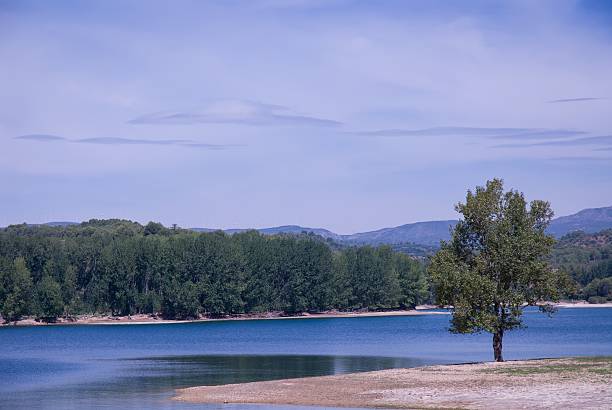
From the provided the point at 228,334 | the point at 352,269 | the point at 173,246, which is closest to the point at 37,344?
the point at 228,334

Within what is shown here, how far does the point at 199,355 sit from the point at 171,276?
81.5 m

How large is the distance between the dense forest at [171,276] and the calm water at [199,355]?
2229cm

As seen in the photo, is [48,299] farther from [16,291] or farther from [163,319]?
[163,319]

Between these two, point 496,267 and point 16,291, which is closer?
point 496,267

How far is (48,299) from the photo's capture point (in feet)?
491

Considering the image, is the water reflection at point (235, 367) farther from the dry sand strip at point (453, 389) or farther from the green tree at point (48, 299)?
the green tree at point (48, 299)

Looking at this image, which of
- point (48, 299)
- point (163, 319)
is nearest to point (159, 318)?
point (163, 319)

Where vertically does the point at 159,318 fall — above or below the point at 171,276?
below

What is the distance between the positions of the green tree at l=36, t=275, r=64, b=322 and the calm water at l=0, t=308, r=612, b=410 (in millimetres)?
20203

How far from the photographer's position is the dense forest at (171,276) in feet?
495

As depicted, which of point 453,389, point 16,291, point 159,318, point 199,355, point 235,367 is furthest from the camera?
point 159,318

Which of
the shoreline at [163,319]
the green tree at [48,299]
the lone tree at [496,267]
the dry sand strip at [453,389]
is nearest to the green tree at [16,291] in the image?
the green tree at [48,299]

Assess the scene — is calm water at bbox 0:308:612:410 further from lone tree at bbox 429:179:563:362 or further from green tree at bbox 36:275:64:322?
green tree at bbox 36:275:64:322

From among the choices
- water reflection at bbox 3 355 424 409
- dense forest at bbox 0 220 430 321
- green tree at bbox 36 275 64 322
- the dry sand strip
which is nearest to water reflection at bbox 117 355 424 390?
water reflection at bbox 3 355 424 409
